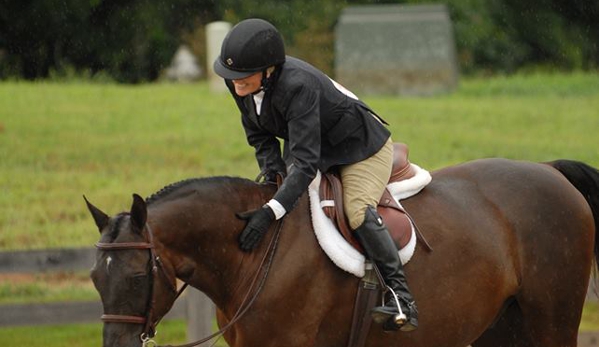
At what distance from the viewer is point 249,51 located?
18.2 ft

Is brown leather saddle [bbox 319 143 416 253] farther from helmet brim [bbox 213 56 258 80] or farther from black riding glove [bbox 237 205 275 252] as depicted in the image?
helmet brim [bbox 213 56 258 80]

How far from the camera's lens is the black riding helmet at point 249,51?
18.2 ft

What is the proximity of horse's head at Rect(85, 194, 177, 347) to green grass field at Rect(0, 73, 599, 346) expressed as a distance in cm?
504

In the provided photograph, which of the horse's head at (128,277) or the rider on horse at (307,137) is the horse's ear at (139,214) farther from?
the rider on horse at (307,137)

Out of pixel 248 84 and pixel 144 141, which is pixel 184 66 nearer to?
pixel 144 141

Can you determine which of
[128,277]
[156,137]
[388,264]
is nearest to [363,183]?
[388,264]

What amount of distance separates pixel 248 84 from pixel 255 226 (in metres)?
0.69

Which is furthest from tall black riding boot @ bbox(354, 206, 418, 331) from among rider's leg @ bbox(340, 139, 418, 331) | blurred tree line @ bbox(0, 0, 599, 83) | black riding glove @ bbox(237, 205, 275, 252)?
blurred tree line @ bbox(0, 0, 599, 83)

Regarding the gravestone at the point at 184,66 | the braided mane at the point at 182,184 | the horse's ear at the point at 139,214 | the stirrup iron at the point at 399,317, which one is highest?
the horse's ear at the point at 139,214

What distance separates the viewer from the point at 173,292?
540cm

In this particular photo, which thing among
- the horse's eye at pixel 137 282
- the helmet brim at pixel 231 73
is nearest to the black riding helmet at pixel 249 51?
the helmet brim at pixel 231 73

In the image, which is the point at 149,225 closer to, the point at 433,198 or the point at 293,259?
the point at 293,259

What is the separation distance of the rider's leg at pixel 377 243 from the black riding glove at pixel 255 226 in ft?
1.53

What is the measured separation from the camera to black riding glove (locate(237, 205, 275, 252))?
5.57 meters
